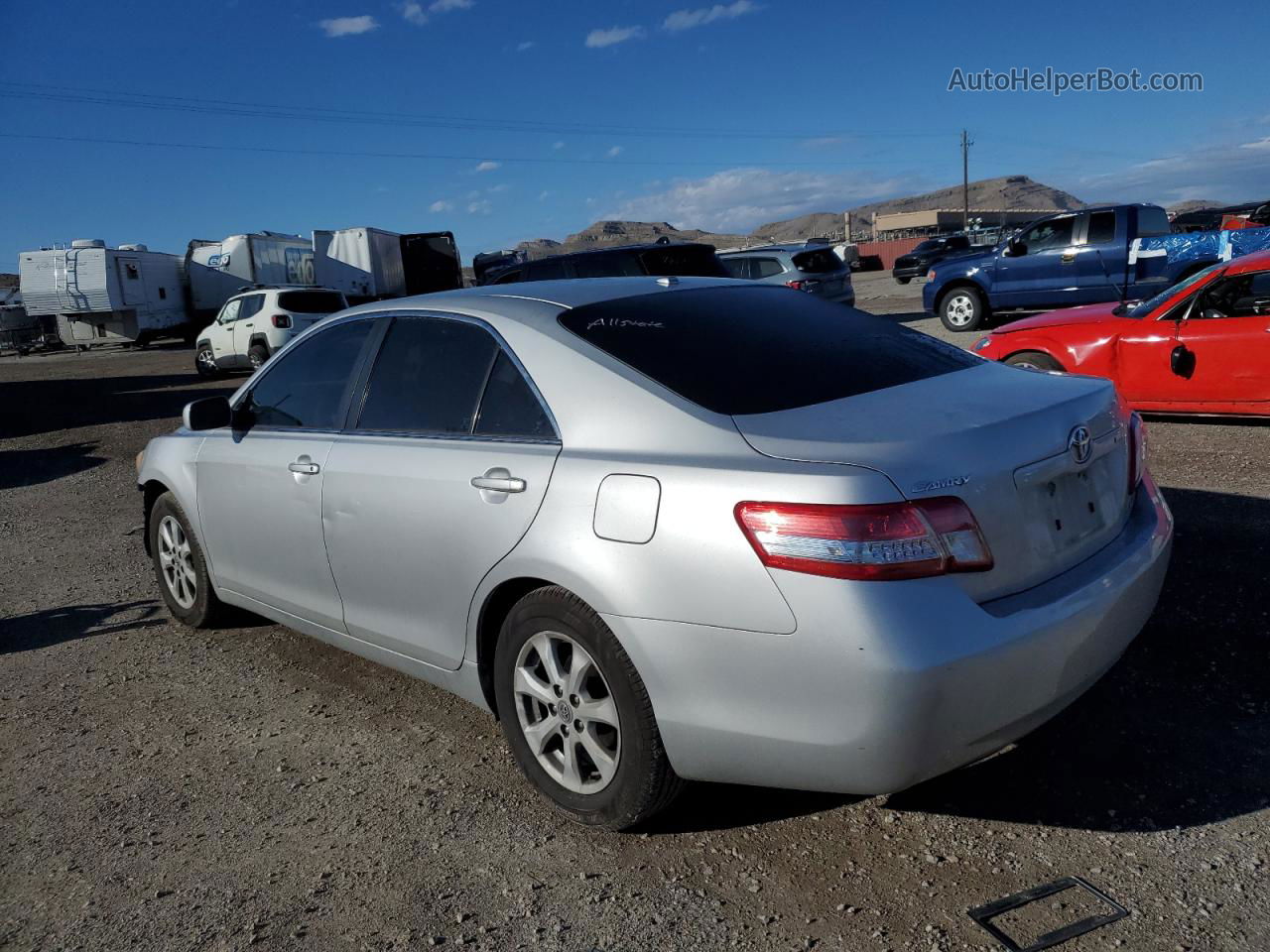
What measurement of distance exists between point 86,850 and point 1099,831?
298 cm

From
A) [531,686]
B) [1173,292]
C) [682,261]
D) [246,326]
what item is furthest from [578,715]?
[246,326]

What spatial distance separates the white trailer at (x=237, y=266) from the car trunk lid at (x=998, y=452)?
106ft

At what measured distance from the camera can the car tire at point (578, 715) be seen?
277 cm

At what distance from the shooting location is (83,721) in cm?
415

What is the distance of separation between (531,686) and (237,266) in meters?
32.4

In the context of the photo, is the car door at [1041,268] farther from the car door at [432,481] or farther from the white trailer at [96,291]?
the white trailer at [96,291]

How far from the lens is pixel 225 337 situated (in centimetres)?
2016

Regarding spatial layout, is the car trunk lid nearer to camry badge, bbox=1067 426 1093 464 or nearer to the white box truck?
camry badge, bbox=1067 426 1093 464

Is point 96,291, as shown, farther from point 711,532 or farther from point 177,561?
point 711,532

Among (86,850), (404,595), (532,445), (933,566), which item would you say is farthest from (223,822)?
(933,566)

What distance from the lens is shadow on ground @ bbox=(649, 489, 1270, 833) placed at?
2973 mm

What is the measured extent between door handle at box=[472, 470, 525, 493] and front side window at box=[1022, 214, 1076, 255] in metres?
14.9

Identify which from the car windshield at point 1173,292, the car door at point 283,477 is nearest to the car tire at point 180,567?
the car door at point 283,477

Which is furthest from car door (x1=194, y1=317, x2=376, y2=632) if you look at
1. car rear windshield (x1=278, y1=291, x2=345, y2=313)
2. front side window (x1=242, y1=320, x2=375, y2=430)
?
car rear windshield (x1=278, y1=291, x2=345, y2=313)
